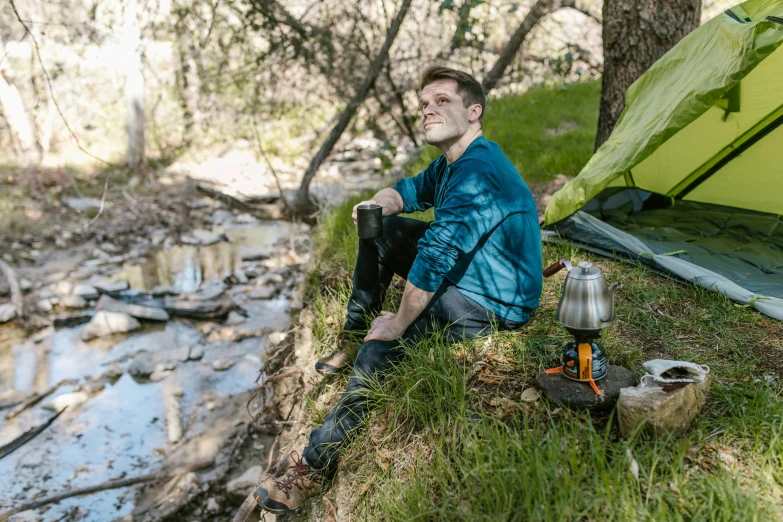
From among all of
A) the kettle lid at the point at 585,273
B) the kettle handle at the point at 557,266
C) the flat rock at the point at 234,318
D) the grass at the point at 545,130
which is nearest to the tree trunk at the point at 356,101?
the grass at the point at 545,130

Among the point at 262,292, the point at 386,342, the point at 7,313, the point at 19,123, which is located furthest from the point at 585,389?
the point at 19,123

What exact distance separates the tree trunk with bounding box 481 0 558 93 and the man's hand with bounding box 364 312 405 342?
402 cm

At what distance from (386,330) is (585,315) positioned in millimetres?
823

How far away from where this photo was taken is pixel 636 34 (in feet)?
12.9

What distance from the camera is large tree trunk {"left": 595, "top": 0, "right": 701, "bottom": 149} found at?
150 inches

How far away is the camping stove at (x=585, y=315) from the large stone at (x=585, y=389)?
22 millimetres

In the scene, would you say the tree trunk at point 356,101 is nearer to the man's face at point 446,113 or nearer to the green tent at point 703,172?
the green tent at point 703,172

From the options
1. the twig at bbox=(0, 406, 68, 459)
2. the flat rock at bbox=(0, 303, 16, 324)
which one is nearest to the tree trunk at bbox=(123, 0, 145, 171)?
the flat rock at bbox=(0, 303, 16, 324)

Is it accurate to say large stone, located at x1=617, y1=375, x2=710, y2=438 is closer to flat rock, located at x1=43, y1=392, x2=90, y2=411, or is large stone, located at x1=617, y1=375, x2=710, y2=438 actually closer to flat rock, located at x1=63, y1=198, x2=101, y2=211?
flat rock, located at x1=43, y1=392, x2=90, y2=411

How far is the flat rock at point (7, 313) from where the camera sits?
17.3 ft

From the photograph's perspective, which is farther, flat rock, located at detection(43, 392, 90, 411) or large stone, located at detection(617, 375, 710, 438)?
flat rock, located at detection(43, 392, 90, 411)

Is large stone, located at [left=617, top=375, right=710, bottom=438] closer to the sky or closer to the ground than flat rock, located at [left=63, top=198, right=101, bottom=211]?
closer to the ground

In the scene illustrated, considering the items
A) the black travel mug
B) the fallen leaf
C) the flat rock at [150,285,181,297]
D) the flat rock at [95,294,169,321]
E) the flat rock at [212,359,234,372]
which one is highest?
the black travel mug

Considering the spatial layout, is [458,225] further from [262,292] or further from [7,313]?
[7,313]
